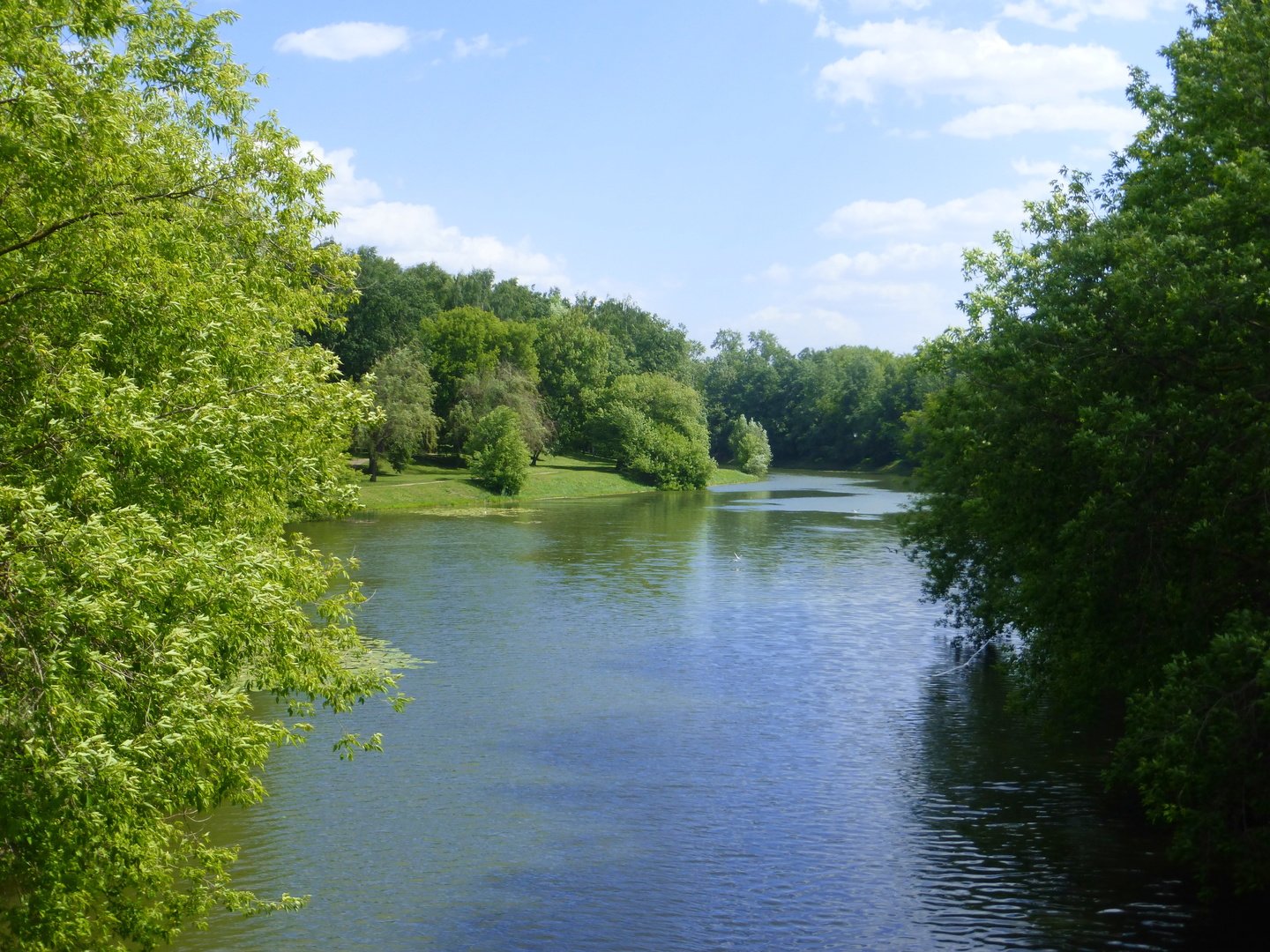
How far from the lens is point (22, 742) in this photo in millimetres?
8766

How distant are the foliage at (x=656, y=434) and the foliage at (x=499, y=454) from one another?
796 inches

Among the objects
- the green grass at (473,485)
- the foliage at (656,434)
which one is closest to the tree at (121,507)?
the green grass at (473,485)

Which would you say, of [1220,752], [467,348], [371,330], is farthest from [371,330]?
[1220,752]

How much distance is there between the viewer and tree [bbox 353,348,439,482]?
80.5 metres

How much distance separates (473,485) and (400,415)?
9.46 m

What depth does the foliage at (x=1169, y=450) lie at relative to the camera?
47.9ft

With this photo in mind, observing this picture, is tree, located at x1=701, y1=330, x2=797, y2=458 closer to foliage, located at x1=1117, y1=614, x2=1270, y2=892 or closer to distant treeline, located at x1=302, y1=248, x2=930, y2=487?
distant treeline, located at x1=302, y1=248, x2=930, y2=487

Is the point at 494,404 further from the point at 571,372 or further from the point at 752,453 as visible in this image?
the point at 752,453

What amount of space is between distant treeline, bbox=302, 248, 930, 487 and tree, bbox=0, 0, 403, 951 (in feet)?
166

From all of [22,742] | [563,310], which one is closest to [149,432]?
[22,742]

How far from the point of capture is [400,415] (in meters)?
79.6

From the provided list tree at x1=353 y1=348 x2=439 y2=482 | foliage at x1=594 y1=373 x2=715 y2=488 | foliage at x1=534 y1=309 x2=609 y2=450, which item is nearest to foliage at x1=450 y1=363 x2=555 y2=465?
tree at x1=353 y1=348 x2=439 y2=482

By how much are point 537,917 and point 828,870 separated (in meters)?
4.81

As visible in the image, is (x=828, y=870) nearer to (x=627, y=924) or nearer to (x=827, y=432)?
(x=627, y=924)
